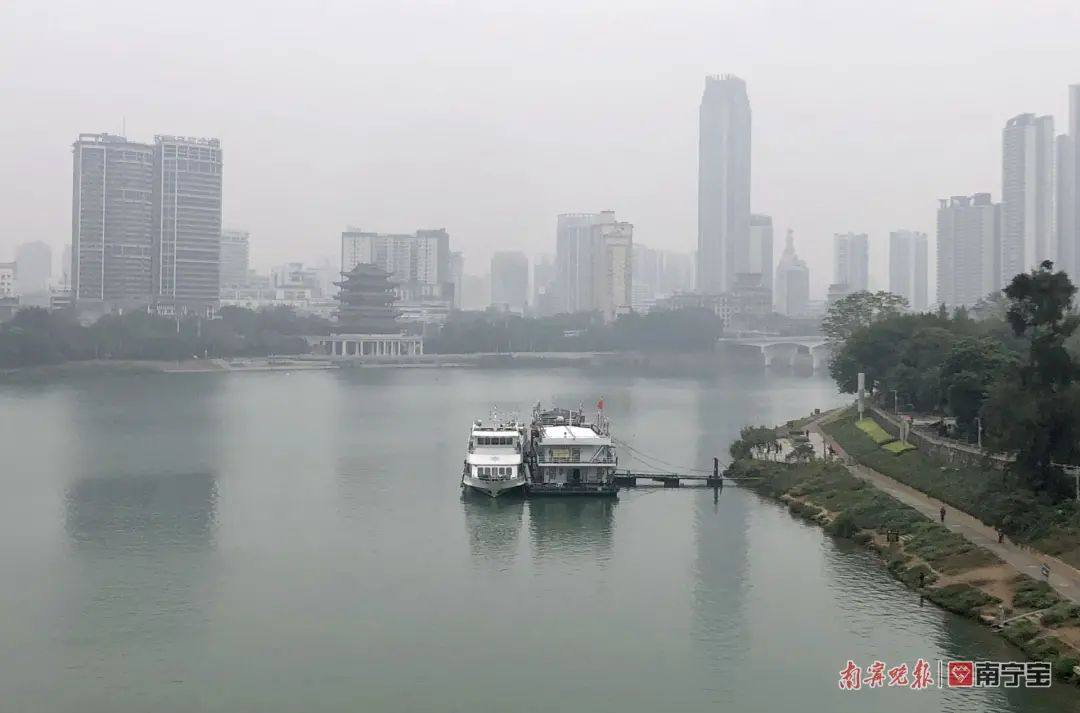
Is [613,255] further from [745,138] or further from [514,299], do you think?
[514,299]

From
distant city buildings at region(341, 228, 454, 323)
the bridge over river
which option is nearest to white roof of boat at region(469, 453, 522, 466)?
the bridge over river

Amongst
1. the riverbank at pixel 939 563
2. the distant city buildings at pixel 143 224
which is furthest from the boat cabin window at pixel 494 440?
the distant city buildings at pixel 143 224

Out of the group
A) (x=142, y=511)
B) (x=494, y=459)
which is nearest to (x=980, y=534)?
(x=494, y=459)

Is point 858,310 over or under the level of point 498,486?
over

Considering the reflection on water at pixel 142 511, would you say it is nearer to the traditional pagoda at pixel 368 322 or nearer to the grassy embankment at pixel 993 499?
the grassy embankment at pixel 993 499

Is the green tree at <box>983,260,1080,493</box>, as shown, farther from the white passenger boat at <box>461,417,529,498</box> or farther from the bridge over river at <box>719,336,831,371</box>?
the bridge over river at <box>719,336,831,371</box>

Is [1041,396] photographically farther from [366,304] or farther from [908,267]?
[908,267]
